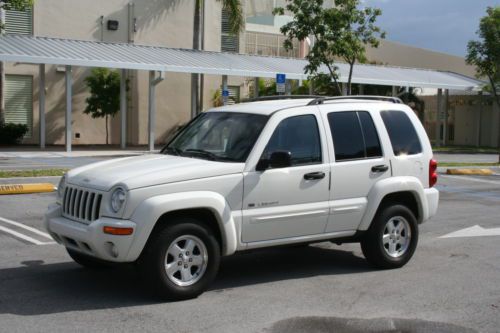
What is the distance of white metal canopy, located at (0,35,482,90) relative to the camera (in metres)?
27.3

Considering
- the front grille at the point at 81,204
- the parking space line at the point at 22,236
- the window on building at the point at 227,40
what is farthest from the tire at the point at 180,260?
the window on building at the point at 227,40

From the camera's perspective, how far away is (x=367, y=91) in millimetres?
43250

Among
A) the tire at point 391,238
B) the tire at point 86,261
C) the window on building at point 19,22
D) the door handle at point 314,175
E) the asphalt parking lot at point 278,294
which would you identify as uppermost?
the window on building at point 19,22

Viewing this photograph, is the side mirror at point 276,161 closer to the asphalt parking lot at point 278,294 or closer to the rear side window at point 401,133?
the asphalt parking lot at point 278,294

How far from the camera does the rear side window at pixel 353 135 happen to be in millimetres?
7793

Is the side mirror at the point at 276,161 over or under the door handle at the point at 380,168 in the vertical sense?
over

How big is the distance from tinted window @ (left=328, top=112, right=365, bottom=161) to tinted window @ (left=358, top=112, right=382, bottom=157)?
0.23 feet

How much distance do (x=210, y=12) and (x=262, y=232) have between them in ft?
108

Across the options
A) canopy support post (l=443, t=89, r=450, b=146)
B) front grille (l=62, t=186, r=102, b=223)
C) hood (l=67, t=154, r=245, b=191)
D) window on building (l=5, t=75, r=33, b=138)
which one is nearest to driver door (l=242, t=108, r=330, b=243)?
hood (l=67, t=154, r=245, b=191)

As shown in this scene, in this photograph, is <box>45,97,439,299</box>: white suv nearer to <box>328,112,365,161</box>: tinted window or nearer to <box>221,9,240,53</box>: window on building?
<box>328,112,365,161</box>: tinted window

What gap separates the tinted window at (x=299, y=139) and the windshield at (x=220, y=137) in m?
0.20

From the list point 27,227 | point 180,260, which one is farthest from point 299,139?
point 27,227

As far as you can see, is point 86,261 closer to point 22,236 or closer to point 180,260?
point 180,260

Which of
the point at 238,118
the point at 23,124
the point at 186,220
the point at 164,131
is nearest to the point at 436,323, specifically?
the point at 186,220
